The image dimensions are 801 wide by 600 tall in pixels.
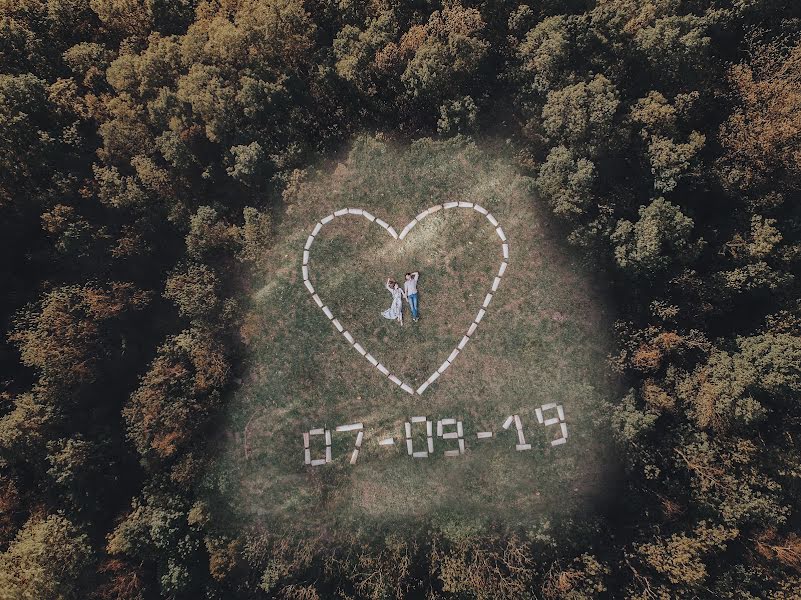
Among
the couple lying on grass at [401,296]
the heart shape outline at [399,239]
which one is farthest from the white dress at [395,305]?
the heart shape outline at [399,239]

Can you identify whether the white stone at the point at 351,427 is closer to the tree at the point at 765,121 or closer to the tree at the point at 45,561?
the tree at the point at 45,561

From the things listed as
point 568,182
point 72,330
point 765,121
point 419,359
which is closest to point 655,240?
point 568,182

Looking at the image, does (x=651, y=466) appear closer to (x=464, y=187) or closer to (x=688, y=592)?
(x=688, y=592)

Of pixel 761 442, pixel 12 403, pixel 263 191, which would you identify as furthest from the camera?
pixel 263 191

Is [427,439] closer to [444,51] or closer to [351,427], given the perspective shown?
[351,427]

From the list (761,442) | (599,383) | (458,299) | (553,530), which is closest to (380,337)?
(458,299)
